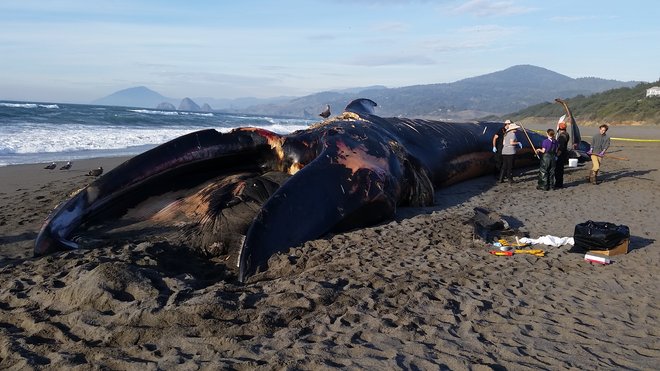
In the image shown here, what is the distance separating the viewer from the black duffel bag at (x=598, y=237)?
5.84 meters

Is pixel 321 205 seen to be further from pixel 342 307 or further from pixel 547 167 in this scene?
pixel 547 167

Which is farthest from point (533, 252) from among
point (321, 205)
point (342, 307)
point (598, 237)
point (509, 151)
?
point (509, 151)

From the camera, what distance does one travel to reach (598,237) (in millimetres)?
5832

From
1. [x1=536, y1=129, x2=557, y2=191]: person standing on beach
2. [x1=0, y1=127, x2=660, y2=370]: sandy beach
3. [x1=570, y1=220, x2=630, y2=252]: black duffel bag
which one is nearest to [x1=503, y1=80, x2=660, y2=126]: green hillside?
[x1=536, y1=129, x2=557, y2=191]: person standing on beach

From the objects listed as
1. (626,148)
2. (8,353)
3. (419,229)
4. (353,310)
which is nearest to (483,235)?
(419,229)

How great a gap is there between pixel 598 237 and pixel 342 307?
347 centimetres

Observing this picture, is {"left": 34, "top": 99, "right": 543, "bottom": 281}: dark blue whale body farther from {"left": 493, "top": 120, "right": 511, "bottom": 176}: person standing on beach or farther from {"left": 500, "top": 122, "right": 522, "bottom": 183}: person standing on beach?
{"left": 493, "top": 120, "right": 511, "bottom": 176}: person standing on beach

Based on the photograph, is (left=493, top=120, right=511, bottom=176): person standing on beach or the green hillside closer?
(left=493, top=120, right=511, bottom=176): person standing on beach

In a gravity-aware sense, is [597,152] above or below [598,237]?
above

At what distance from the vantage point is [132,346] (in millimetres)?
3223

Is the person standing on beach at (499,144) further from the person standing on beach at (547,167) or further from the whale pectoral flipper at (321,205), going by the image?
the whale pectoral flipper at (321,205)

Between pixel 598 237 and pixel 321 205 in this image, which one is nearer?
pixel 321 205

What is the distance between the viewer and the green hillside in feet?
136

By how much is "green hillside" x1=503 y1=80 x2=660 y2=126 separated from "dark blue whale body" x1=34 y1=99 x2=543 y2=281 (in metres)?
40.0
